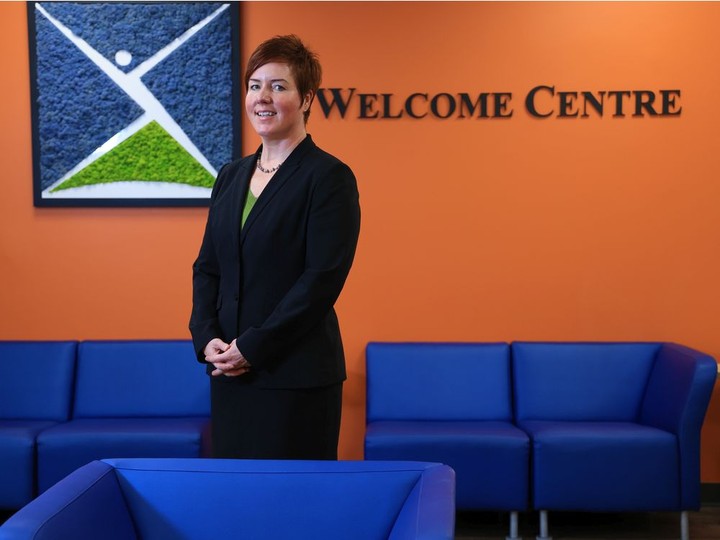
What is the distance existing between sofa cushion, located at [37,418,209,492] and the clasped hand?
163 centimetres

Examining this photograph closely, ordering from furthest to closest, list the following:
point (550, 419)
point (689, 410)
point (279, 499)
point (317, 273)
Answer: point (550, 419) < point (689, 410) < point (317, 273) < point (279, 499)

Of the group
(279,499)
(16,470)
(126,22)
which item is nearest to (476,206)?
(126,22)

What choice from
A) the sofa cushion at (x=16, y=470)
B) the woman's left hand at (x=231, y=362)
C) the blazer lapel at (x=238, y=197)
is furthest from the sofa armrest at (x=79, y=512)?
the sofa cushion at (x=16, y=470)

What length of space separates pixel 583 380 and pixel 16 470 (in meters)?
2.57

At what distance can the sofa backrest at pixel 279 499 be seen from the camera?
1.77 metres

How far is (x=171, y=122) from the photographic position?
443cm

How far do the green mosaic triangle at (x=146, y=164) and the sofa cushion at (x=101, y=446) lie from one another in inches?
50.0

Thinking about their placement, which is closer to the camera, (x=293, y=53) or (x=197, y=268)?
(x=293, y=53)

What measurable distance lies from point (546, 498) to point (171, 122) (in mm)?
2491

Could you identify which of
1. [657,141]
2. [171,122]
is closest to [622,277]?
[657,141]

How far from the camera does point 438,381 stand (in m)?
4.29

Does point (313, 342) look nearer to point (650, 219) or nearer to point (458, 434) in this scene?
point (458, 434)

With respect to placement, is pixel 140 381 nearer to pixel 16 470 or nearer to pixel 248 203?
pixel 16 470

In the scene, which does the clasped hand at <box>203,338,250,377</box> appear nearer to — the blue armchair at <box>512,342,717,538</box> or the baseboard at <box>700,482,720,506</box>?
the blue armchair at <box>512,342,717,538</box>
